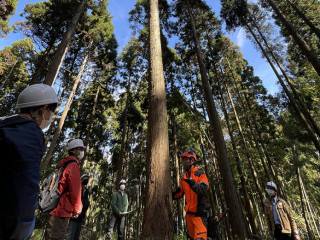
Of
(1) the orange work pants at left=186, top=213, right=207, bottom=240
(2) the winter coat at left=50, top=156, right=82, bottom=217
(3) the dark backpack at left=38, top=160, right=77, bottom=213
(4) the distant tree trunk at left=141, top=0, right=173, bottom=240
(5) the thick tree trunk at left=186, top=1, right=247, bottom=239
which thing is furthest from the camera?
(5) the thick tree trunk at left=186, top=1, right=247, bottom=239

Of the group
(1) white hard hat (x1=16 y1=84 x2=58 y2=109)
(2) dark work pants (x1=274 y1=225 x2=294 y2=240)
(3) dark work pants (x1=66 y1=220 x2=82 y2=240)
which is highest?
(1) white hard hat (x1=16 y1=84 x2=58 y2=109)

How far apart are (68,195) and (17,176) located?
2.06 meters

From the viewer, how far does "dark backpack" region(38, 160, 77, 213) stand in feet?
8.17

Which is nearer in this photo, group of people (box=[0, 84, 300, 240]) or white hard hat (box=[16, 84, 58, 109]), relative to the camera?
group of people (box=[0, 84, 300, 240])

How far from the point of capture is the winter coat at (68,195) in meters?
2.64

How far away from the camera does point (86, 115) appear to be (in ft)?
56.3

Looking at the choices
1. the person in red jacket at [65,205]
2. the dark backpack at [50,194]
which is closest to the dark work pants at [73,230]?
the person in red jacket at [65,205]

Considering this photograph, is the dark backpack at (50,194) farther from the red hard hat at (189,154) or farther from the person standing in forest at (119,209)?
the person standing in forest at (119,209)

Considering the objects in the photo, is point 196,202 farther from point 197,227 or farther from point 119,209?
point 119,209

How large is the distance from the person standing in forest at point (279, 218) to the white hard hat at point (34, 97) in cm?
532

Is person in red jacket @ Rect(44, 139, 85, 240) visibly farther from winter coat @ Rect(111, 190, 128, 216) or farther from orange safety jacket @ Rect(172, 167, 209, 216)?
winter coat @ Rect(111, 190, 128, 216)

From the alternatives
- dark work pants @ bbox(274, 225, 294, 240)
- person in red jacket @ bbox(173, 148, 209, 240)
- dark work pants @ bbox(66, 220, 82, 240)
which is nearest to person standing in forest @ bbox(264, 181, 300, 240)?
dark work pants @ bbox(274, 225, 294, 240)

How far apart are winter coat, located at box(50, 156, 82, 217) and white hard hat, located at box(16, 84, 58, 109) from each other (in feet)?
5.46

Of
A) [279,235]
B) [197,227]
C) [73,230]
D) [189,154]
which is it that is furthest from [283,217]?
[73,230]
